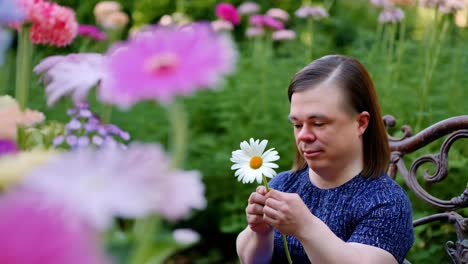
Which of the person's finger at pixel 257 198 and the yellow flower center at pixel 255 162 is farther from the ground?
the yellow flower center at pixel 255 162

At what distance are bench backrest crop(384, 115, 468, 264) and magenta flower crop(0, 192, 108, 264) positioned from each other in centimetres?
159

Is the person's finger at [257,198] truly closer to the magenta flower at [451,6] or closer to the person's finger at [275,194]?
the person's finger at [275,194]

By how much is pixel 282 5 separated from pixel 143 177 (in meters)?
6.68

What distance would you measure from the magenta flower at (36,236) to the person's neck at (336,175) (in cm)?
119

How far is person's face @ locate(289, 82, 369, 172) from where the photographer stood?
132cm

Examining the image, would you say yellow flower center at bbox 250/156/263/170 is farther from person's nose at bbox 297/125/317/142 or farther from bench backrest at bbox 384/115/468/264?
bench backrest at bbox 384/115/468/264

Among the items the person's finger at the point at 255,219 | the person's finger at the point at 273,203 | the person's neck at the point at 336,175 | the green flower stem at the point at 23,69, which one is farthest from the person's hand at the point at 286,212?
the green flower stem at the point at 23,69

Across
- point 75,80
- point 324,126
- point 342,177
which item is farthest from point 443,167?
point 75,80

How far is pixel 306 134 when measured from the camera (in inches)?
51.7

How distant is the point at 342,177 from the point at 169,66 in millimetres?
1183

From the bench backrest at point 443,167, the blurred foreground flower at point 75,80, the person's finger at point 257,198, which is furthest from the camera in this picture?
the bench backrest at point 443,167

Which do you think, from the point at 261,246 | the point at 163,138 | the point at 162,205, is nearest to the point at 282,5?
the point at 163,138

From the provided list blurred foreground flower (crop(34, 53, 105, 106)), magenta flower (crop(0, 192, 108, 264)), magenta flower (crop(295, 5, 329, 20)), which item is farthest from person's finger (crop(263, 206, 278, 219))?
magenta flower (crop(295, 5, 329, 20))

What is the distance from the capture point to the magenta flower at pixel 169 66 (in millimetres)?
310
